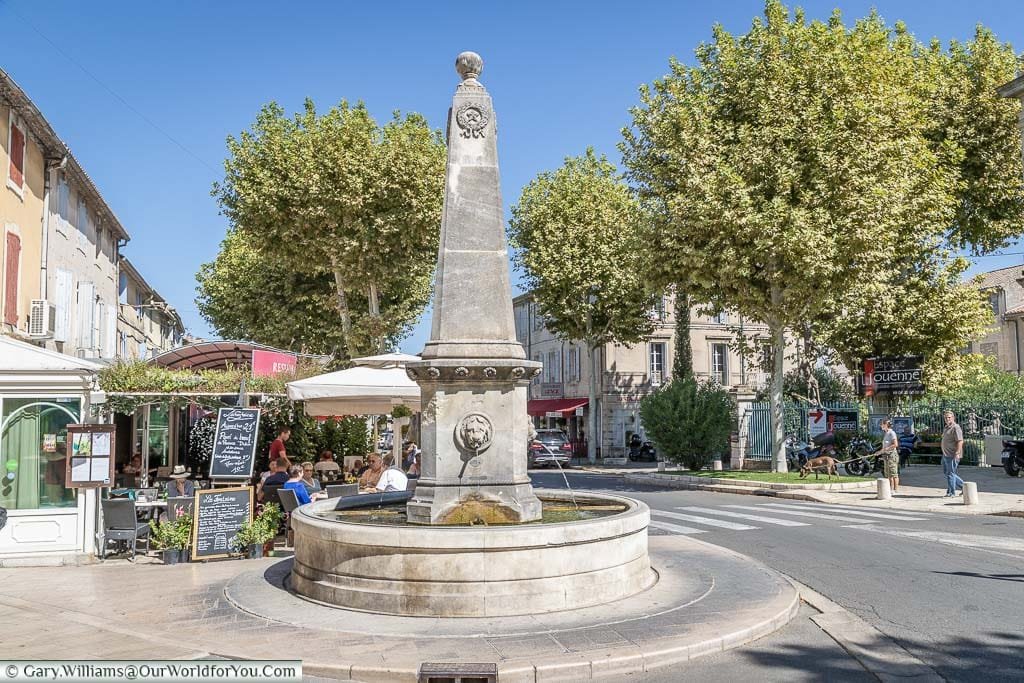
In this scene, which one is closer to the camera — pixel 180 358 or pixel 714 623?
pixel 714 623

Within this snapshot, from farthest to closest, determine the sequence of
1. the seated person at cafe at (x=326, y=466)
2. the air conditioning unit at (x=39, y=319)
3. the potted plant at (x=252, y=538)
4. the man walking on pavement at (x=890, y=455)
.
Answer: the man walking on pavement at (x=890, y=455) → the air conditioning unit at (x=39, y=319) → the seated person at cafe at (x=326, y=466) → the potted plant at (x=252, y=538)

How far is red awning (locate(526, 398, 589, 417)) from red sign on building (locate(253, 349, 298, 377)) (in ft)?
88.6

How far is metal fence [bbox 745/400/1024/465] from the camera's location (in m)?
26.2

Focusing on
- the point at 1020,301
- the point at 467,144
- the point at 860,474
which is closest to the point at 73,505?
the point at 467,144

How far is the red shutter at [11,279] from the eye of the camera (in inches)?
633

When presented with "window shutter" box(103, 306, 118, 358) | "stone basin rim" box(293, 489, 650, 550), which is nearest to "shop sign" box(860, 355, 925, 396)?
"stone basin rim" box(293, 489, 650, 550)

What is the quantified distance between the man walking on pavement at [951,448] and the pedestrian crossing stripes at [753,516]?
7.91ft

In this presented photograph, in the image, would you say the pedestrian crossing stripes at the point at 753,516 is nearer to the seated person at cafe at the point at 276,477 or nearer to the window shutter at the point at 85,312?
the seated person at cafe at the point at 276,477

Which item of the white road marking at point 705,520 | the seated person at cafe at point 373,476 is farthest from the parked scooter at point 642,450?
the seated person at cafe at point 373,476

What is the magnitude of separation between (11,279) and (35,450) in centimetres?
816

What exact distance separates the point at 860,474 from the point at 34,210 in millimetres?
23060

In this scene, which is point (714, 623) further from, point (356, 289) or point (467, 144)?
point (356, 289)

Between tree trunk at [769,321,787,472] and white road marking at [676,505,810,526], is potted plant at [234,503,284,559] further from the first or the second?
tree trunk at [769,321,787,472]

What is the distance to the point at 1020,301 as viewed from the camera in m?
47.2
